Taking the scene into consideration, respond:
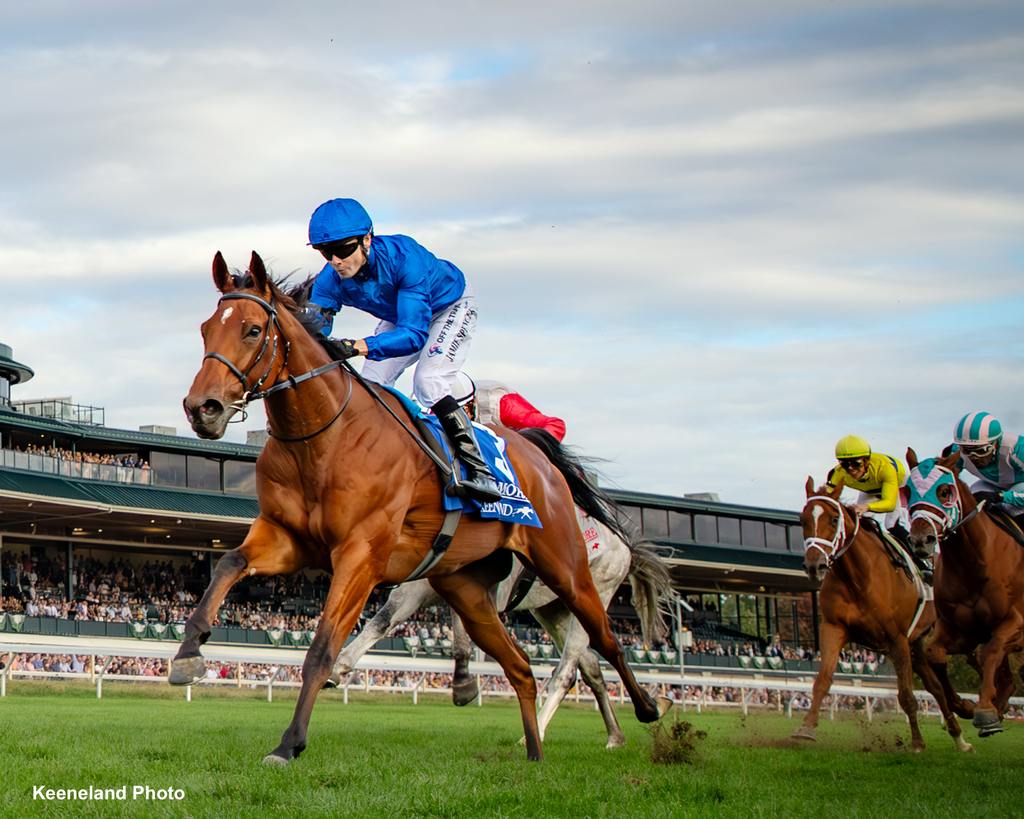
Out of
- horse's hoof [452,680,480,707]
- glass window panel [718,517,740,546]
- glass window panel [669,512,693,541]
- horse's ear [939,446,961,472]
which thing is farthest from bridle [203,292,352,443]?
glass window panel [718,517,740,546]

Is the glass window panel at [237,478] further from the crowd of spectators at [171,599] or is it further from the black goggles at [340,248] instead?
the black goggles at [340,248]

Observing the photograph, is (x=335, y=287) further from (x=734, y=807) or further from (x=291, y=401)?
(x=734, y=807)

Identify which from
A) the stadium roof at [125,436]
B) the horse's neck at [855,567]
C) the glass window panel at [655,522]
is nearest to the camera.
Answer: the horse's neck at [855,567]

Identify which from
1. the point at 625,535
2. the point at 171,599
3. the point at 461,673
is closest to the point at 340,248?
the point at 461,673

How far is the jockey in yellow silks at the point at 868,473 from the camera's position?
11.6 m

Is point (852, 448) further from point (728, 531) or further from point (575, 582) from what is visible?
point (728, 531)

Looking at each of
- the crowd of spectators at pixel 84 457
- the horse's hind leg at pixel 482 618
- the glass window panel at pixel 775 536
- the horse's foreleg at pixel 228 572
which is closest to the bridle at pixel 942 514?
the horse's hind leg at pixel 482 618

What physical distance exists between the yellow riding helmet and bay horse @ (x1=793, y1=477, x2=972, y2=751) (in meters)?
0.26

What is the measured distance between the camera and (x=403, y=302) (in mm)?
7430

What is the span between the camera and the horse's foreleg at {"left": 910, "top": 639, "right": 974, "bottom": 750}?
11039mm

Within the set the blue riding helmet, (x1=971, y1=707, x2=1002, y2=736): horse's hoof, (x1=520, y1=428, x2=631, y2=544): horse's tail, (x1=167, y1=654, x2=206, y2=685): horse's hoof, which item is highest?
the blue riding helmet

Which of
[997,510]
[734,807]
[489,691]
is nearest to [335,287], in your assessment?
[734,807]

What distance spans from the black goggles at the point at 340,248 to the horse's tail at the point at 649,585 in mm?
4874

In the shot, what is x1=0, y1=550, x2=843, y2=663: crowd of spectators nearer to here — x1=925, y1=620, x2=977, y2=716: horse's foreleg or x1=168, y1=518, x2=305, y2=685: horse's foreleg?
x1=925, y1=620, x2=977, y2=716: horse's foreleg
